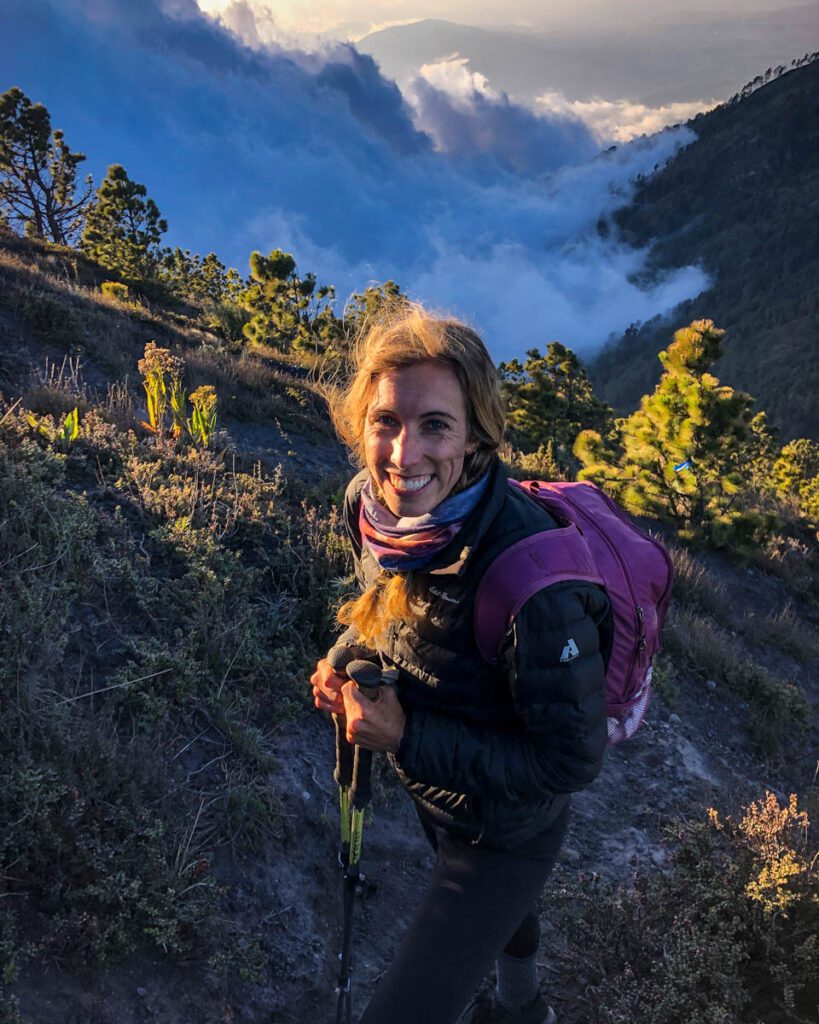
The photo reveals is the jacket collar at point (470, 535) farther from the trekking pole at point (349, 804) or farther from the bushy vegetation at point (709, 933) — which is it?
the bushy vegetation at point (709, 933)

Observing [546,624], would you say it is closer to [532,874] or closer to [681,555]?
[532,874]

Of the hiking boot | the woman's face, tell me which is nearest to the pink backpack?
the woman's face

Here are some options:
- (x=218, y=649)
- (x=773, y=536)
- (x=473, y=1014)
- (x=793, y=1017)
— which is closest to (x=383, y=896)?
(x=473, y=1014)

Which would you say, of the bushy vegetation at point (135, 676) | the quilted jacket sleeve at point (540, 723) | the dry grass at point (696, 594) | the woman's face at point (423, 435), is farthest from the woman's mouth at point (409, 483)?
the dry grass at point (696, 594)

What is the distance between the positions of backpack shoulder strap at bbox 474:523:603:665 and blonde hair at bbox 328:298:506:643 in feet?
0.81

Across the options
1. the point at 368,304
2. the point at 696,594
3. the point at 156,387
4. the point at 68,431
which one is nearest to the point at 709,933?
the point at 368,304

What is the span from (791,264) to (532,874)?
588ft

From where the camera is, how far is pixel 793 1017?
2309 millimetres

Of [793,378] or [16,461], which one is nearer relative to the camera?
[16,461]

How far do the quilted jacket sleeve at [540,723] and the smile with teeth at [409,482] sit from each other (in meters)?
0.44

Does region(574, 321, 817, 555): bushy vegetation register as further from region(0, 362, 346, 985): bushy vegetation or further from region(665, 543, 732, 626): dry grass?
region(0, 362, 346, 985): bushy vegetation

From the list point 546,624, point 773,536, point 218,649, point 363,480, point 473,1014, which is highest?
point 773,536

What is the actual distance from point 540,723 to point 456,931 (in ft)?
2.27

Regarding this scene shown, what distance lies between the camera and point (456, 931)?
68.7 inches
